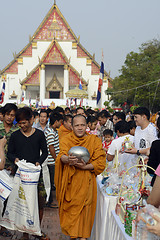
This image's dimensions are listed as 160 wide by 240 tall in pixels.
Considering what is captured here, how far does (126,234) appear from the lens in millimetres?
2516

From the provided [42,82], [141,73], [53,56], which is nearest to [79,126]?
[141,73]

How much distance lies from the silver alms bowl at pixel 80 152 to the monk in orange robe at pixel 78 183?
3.0 inches

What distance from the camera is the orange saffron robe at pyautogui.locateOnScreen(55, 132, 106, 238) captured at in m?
3.54

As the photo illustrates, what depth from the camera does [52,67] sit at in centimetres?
3900

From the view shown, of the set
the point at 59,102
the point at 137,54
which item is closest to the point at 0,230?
the point at 137,54

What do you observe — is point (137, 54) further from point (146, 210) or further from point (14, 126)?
point (146, 210)

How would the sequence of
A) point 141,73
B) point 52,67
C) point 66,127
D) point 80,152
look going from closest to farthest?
1. point 80,152
2. point 66,127
3. point 141,73
4. point 52,67

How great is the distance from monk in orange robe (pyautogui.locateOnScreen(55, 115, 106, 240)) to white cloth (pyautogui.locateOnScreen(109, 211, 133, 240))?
18.1 inches

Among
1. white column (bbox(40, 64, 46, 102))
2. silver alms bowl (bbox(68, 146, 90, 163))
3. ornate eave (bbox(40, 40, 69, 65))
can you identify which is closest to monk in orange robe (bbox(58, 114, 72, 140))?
silver alms bowl (bbox(68, 146, 90, 163))

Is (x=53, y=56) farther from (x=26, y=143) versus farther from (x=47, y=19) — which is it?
(x=26, y=143)

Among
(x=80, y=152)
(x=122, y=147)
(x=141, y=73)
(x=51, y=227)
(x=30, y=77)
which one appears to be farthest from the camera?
(x=30, y=77)

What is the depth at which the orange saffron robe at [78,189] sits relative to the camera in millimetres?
3543

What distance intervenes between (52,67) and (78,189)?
3613cm

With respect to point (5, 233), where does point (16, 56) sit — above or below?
above
